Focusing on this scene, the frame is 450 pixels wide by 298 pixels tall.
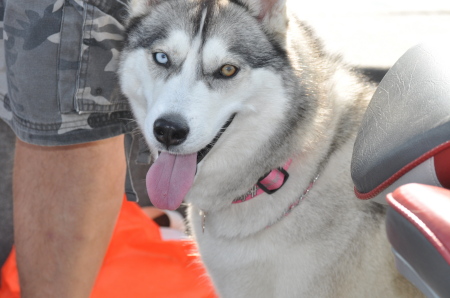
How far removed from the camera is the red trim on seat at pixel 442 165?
110 cm

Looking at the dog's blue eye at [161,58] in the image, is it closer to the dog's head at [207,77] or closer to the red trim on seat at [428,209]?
the dog's head at [207,77]

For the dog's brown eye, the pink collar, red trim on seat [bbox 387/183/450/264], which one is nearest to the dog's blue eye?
the dog's brown eye

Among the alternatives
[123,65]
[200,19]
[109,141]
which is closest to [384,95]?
[200,19]

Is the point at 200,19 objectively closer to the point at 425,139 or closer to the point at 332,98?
the point at 332,98

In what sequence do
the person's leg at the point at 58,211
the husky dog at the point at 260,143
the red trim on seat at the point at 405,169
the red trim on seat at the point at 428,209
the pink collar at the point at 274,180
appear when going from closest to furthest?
the red trim on seat at the point at 428,209
the red trim on seat at the point at 405,169
the husky dog at the point at 260,143
the pink collar at the point at 274,180
the person's leg at the point at 58,211

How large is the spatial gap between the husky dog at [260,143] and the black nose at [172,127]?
0.4 inches

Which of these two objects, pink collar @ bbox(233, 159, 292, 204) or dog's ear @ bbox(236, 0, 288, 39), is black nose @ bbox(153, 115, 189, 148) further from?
dog's ear @ bbox(236, 0, 288, 39)

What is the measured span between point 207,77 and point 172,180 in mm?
370

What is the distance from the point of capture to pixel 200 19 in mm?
1934

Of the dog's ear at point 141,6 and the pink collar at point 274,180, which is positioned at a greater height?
the dog's ear at point 141,6

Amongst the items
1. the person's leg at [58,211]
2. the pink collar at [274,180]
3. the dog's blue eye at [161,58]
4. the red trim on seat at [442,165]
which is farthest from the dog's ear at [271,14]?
the red trim on seat at [442,165]

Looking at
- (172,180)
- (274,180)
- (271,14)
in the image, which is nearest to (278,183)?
(274,180)

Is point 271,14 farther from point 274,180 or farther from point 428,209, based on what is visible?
point 428,209

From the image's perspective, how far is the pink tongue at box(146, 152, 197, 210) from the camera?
6.35 feet
